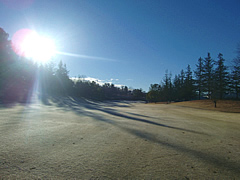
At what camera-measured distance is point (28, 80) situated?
38188 millimetres

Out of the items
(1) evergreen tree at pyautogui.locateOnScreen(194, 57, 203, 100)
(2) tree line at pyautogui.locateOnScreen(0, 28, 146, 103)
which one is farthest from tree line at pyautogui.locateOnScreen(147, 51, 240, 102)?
(2) tree line at pyautogui.locateOnScreen(0, 28, 146, 103)

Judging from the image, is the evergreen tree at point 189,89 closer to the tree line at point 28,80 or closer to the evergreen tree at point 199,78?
the evergreen tree at point 199,78

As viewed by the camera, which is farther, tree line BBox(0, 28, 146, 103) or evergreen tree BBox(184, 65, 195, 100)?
evergreen tree BBox(184, 65, 195, 100)

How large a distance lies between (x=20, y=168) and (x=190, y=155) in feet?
10.4

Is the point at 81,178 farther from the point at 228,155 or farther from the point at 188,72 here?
the point at 188,72

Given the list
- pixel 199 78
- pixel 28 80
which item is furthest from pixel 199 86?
pixel 28 80

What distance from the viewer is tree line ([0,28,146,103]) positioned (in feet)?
85.3

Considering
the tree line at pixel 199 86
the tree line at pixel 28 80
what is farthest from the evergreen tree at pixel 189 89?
the tree line at pixel 28 80

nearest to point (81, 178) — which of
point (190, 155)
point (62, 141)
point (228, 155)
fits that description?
point (62, 141)

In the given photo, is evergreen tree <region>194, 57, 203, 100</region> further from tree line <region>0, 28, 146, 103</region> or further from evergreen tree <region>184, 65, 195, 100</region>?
tree line <region>0, 28, 146, 103</region>

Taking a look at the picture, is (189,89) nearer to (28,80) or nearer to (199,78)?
(199,78)

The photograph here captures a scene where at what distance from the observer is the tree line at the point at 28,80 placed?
26.0 meters

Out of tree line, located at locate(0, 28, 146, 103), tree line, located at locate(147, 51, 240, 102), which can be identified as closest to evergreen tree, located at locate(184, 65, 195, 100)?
tree line, located at locate(147, 51, 240, 102)

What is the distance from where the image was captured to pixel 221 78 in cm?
3316
